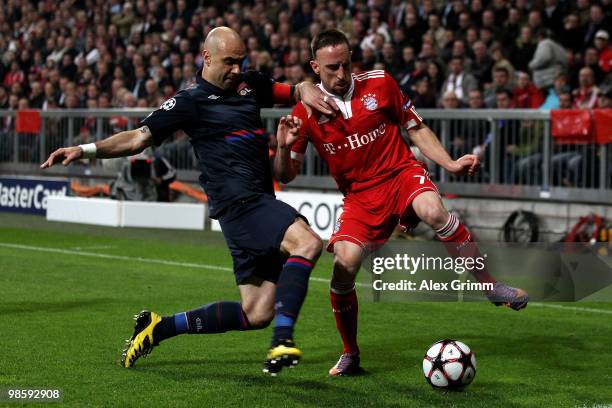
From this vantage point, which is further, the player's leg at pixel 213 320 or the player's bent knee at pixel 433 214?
the player's bent knee at pixel 433 214

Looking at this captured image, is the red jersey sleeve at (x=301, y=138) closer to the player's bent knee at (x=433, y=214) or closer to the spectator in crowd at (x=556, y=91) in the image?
the player's bent knee at (x=433, y=214)

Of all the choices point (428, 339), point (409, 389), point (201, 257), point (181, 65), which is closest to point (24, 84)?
point (181, 65)

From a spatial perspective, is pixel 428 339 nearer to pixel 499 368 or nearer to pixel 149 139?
pixel 499 368

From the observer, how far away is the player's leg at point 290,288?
5.49 metres

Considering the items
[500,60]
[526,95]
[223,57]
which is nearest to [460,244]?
[223,57]

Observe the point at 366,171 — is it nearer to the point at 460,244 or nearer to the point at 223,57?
the point at 460,244

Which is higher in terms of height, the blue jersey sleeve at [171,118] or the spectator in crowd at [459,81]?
the spectator in crowd at [459,81]

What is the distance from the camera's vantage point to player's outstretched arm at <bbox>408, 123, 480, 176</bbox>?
693 centimetres

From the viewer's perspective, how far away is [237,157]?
6.68 metres

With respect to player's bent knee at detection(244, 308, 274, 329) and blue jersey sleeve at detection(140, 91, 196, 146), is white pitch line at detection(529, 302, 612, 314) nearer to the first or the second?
player's bent knee at detection(244, 308, 274, 329)

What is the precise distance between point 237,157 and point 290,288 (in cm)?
99

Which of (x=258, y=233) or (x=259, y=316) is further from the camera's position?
(x=259, y=316)

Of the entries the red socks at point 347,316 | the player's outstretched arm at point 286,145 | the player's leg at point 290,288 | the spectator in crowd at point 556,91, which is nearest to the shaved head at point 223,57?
the player's outstretched arm at point 286,145

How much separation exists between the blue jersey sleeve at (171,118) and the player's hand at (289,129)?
1.81 ft
